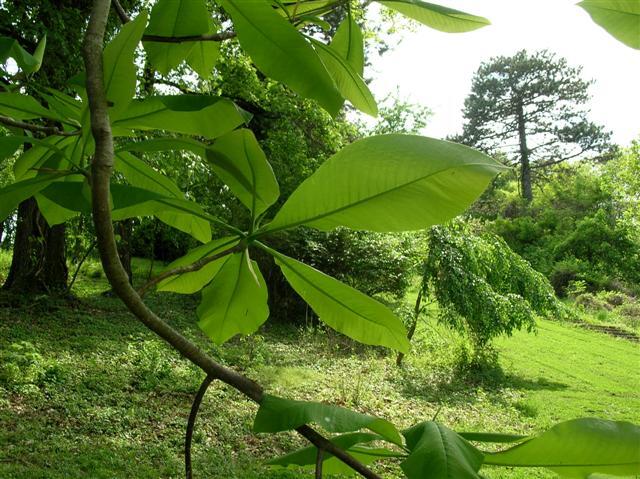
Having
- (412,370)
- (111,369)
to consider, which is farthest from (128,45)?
(412,370)

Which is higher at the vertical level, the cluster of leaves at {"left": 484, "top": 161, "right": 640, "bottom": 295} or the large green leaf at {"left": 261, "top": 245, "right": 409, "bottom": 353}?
the cluster of leaves at {"left": 484, "top": 161, "right": 640, "bottom": 295}

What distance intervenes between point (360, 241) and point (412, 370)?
77.1 inches

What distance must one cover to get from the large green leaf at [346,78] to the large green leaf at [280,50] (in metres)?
0.09

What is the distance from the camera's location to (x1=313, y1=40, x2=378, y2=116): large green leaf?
39cm

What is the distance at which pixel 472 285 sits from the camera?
19.5 ft

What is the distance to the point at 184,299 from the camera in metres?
7.33

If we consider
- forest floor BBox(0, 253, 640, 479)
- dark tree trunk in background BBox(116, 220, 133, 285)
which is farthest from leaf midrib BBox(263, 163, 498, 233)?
dark tree trunk in background BBox(116, 220, 133, 285)

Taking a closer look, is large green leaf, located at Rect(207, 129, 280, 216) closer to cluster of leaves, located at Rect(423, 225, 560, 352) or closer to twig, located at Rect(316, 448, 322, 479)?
twig, located at Rect(316, 448, 322, 479)

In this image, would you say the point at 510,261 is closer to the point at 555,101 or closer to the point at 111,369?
the point at 111,369

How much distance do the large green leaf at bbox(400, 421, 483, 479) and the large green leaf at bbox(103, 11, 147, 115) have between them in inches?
7.9

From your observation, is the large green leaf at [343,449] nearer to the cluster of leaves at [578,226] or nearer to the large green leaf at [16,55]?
the large green leaf at [16,55]

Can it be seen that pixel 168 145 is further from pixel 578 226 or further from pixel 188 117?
pixel 578 226

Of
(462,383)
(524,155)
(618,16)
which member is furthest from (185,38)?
(524,155)

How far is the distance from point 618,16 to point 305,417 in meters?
0.21
